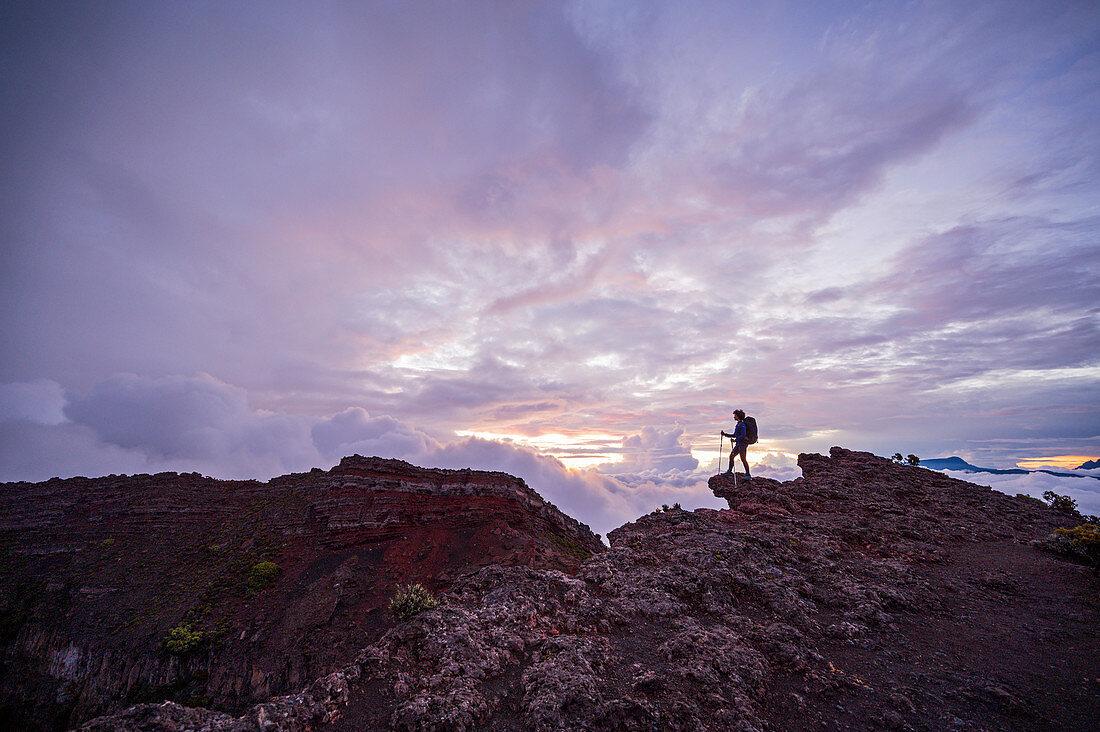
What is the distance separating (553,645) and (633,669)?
2263mm

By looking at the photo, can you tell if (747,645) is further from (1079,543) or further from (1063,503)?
(1063,503)

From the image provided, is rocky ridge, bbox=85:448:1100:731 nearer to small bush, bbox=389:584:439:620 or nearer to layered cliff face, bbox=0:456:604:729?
small bush, bbox=389:584:439:620

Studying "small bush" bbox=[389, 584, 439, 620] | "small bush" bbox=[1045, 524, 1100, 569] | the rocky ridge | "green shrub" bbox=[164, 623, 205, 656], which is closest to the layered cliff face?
"green shrub" bbox=[164, 623, 205, 656]

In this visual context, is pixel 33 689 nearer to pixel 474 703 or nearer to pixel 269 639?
pixel 269 639

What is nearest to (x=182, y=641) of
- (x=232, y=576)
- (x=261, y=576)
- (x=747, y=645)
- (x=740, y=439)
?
(x=232, y=576)

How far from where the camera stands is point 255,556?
1292 inches

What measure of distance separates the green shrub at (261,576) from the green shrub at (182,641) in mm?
3718

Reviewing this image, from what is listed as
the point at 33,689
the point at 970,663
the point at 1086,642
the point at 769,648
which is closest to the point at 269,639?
the point at 33,689

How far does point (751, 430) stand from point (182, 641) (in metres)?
42.8

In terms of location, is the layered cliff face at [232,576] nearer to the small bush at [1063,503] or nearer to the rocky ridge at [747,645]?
the rocky ridge at [747,645]

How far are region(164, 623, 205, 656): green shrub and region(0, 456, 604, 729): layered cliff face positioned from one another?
3.4 inches

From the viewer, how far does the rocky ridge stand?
8273 mm

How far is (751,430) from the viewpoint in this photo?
74.8ft

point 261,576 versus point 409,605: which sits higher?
point 409,605
